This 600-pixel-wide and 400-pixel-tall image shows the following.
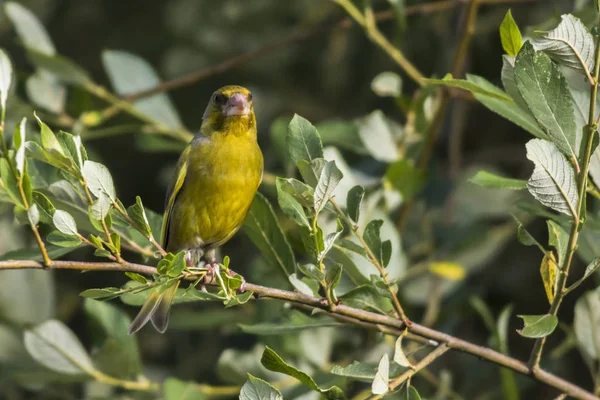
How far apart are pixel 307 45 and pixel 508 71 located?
3281 mm

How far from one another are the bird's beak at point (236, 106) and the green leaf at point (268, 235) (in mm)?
825

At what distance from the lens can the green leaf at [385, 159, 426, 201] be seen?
3214 millimetres

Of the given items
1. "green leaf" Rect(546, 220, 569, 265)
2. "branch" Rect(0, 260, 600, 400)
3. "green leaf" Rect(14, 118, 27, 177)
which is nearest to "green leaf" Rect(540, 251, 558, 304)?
"green leaf" Rect(546, 220, 569, 265)

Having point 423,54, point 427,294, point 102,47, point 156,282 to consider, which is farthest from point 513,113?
point 102,47

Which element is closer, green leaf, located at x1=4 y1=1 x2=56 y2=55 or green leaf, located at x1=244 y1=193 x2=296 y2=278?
green leaf, located at x1=244 y1=193 x2=296 y2=278

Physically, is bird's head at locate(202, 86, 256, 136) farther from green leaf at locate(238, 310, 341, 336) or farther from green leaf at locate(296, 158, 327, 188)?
green leaf at locate(296, 158, 327, 188)

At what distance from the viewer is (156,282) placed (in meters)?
1.73

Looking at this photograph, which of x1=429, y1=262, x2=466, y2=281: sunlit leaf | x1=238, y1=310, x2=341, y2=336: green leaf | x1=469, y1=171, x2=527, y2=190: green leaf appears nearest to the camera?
x1=469, y1=171, x2=527, y2=190: green leaf

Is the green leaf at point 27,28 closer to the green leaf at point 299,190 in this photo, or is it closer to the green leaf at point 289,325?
the green leaf at point 289,325

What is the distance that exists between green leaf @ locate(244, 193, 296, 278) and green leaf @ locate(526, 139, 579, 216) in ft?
2.59

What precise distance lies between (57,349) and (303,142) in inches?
59.8

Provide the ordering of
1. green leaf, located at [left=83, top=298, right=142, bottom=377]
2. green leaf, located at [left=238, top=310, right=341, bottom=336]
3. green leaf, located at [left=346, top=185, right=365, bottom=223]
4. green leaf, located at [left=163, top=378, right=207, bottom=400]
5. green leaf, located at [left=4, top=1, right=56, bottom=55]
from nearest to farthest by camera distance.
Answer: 1. green leaf, located at [left=346, top=185, right=365, bottom=223]
2. green leaf, located at [left=238, top=310, right=341, bottom=336]
3. green leaf, located at [left=163, top=378, right=207, bottom=400]
4. green leaf, located at [left=83, top=298, right=142, bottom=377]
5. green leaf, located at [left=4, top=1, right=56, bottom=55]

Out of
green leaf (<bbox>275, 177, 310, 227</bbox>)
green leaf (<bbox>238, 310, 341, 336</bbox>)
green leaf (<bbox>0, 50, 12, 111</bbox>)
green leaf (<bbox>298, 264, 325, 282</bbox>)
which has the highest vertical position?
green leaf (<bbox>0, 50, 12, 111</bbox>)

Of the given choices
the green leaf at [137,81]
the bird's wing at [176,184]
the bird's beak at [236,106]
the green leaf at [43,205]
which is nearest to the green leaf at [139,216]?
the green leaf at [43,205]
